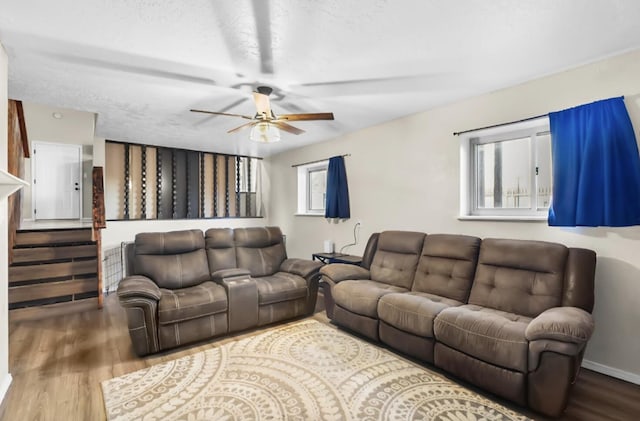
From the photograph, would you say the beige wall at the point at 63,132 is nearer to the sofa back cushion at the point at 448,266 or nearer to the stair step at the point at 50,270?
the stair step at the point at 50,270

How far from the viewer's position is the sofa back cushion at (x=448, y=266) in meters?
2.81

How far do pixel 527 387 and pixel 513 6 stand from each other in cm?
220

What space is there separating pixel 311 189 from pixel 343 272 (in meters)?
2.44

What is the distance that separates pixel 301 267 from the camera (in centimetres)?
380

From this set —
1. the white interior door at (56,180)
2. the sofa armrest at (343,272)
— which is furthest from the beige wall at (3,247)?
the white interior door at (56,180)

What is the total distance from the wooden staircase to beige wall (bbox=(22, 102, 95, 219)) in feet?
6.28

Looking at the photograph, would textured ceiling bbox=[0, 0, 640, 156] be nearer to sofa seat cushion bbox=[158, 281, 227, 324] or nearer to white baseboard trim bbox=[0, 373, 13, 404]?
sofa seat cushion bbox=[158, 281, 227, 324]

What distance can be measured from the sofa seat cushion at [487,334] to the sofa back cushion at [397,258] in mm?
860

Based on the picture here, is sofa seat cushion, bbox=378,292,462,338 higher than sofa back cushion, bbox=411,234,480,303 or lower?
lower

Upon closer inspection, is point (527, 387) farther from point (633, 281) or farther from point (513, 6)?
point (513, 6)

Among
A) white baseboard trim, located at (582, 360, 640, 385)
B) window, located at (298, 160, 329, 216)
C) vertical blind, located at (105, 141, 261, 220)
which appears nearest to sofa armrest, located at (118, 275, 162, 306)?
vertical blind, located at (105, 141, 261, 220)

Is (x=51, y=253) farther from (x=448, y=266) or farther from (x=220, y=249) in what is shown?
(x=448, y=266)

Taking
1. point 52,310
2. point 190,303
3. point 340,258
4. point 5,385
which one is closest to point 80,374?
point 5,385

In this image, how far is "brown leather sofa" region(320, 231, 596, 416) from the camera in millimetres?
1848
